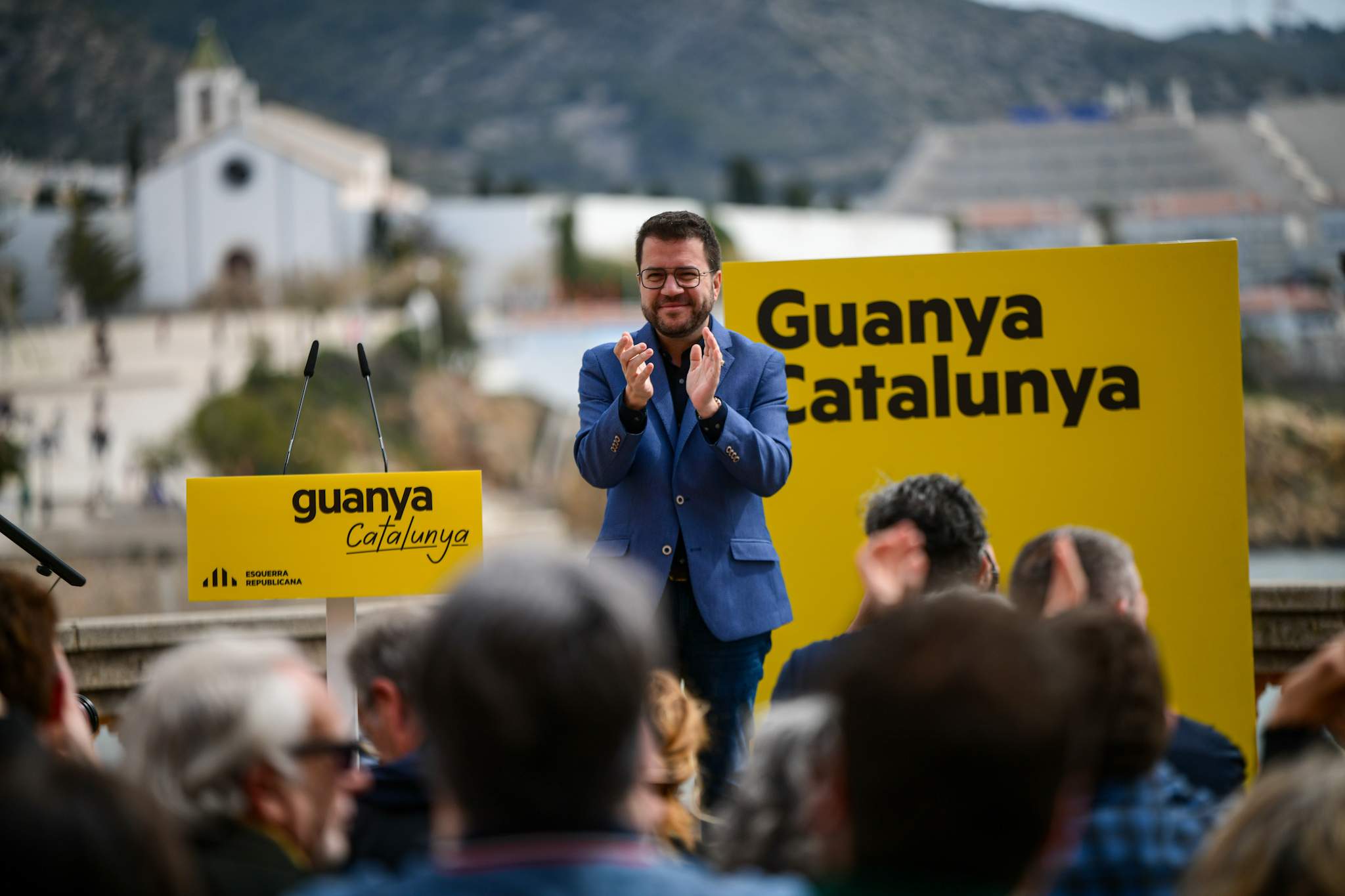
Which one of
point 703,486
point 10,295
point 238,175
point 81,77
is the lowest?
point 703,486

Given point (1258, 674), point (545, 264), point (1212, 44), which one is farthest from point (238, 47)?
point (1258, 674)

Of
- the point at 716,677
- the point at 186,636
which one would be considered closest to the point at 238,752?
the point at 716,677

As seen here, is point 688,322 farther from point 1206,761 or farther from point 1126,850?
point 1126,850

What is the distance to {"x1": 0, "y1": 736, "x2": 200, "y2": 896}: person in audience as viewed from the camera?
4.81 feet

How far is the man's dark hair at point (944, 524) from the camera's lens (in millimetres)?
2867

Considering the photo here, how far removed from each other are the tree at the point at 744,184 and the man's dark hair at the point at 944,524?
7104 cm

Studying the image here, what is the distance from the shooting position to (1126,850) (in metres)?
1.91

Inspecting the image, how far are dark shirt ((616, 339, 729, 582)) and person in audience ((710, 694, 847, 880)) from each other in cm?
151

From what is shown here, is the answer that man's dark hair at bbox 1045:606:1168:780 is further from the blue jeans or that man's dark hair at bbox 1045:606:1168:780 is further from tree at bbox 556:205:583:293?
tree at bbox 556:205:583:293

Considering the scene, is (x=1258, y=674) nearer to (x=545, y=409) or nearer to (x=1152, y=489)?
(x=1152, y=489)

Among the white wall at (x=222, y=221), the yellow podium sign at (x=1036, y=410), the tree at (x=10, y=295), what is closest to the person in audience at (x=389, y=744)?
the yellow podium sign at (x=1036, y=410)

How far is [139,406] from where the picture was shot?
1730 inches

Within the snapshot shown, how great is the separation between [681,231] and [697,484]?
54cm

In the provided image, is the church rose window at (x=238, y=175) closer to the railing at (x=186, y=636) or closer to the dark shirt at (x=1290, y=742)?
the railing at (x=186, y=636)
